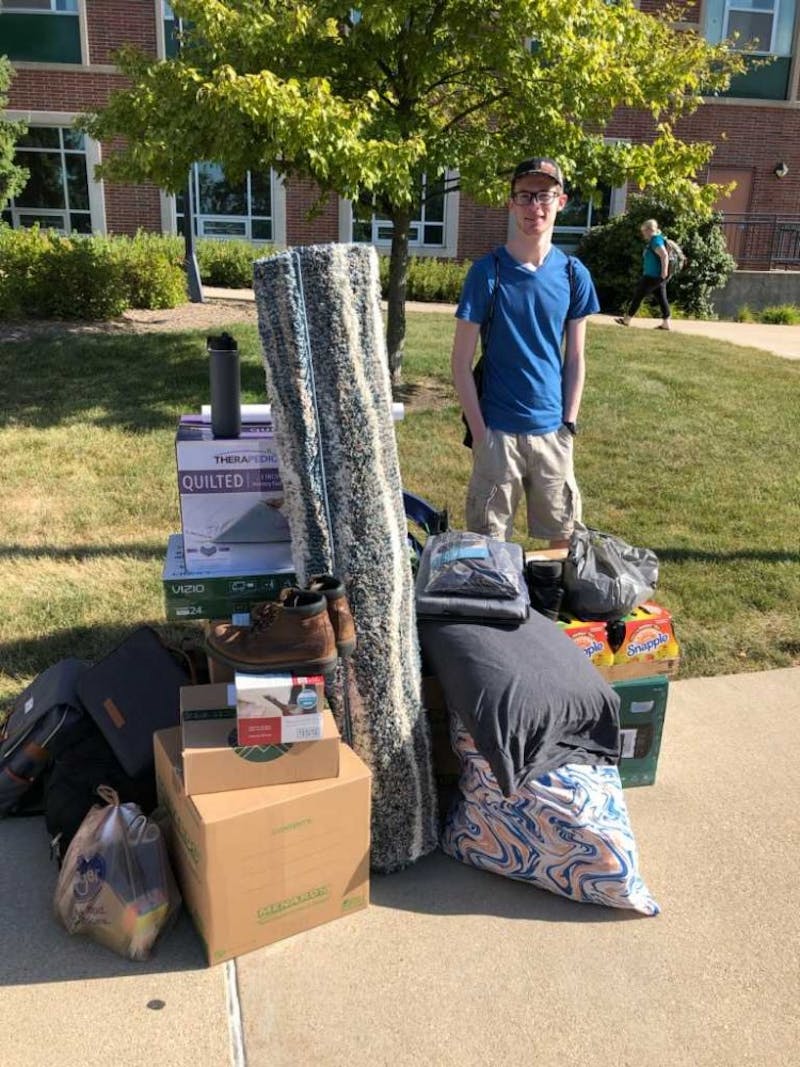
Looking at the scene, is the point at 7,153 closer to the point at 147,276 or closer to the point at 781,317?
the point at 147,276

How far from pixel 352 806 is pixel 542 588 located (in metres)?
1.22

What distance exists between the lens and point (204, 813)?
2445mm

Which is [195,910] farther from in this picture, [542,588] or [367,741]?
[542,588]

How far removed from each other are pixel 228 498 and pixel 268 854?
1127 mm

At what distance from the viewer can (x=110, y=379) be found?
890cm

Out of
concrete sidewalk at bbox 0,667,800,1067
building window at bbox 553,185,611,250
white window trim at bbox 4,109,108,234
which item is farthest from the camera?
building window at bbox 553,185,611,250

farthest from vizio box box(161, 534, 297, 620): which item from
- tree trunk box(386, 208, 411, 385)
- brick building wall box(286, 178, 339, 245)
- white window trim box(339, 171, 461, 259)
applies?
white window trim box(339, 171, 461, 259)

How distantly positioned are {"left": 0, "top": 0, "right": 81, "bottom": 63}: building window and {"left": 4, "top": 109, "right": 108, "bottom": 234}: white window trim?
39.7 inches

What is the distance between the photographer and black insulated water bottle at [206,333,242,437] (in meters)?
3.00

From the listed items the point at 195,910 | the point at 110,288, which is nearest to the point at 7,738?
the point at 195,910

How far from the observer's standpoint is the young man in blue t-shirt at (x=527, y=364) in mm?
3697

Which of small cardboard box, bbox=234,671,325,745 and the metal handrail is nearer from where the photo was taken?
small cardboard box, bbox=234,671,325,745

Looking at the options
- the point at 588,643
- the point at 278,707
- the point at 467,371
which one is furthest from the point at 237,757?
the point at 467,371

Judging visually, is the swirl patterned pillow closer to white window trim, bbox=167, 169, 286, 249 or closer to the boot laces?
the boot laces
